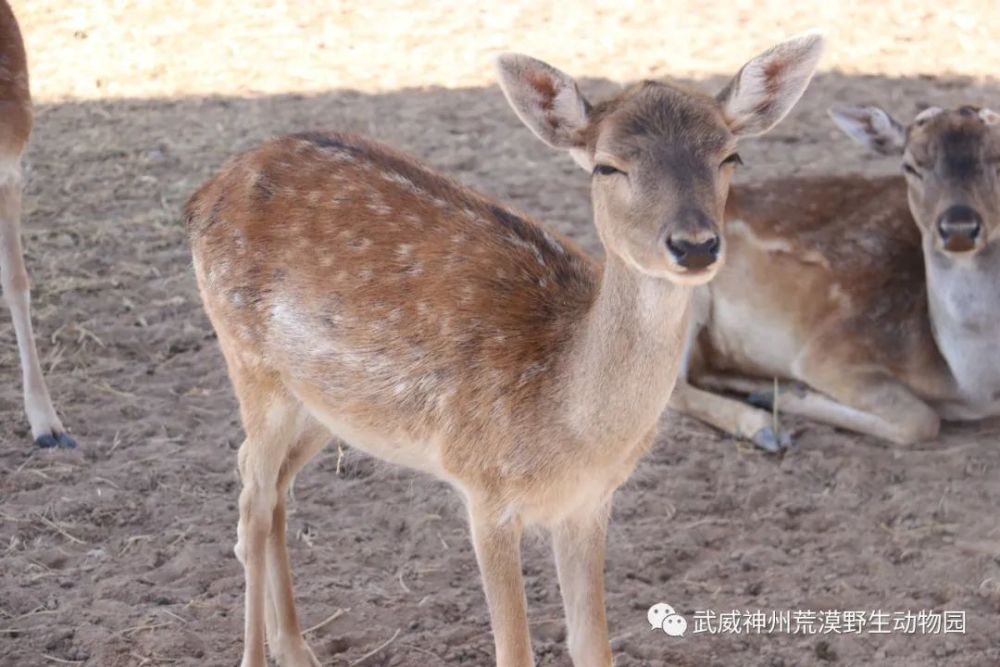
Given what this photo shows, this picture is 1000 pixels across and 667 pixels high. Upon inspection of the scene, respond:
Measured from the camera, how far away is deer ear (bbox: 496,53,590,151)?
3.70m

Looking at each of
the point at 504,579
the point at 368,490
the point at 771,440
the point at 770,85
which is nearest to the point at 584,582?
the point at 504,579

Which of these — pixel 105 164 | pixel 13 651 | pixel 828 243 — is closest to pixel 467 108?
pixel 105 164

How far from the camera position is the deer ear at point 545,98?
370 cm

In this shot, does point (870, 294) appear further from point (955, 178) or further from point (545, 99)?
point (545, 99)

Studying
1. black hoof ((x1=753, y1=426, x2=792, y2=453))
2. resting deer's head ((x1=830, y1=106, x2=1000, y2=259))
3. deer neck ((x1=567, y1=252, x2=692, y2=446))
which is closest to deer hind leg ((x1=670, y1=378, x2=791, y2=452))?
black hoof ((x1=753, y1=426, x2=792, y2=453))

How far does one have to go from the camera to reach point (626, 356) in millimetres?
3562

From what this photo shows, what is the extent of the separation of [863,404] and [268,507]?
8.75 feet

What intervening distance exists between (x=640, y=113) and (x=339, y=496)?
2355mm

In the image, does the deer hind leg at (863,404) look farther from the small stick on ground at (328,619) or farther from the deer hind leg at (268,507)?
the deer hind leg at (268,507)

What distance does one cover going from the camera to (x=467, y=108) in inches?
362

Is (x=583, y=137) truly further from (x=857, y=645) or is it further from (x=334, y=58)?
(x=334, y=58)

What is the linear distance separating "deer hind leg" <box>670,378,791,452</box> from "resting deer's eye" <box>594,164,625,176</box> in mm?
2480

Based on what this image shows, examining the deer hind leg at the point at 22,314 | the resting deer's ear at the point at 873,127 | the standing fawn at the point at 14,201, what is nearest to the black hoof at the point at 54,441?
the deer hind leg at the point at 22,314

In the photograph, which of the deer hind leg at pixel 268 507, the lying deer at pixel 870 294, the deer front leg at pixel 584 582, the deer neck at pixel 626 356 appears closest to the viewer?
the deer neck at pixel 626 356
